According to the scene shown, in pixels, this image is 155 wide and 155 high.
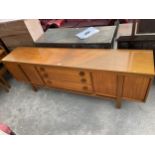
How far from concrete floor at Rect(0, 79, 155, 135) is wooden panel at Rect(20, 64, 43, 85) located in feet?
0.89

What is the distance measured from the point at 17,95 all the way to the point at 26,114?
0.43 meters

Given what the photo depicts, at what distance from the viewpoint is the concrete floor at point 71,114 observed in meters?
1.54

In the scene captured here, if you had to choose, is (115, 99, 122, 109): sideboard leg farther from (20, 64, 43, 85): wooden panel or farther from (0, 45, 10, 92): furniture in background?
(0, 45, 10, 92): furniture in background

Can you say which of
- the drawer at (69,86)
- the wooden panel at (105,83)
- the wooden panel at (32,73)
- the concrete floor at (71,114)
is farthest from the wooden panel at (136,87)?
the wooden panel at (32,73)

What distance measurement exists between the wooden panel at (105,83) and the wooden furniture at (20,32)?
1.08 metres

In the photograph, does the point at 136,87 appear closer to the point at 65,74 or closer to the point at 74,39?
the point at 65,74

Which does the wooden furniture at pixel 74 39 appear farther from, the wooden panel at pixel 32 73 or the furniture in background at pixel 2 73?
the furniture in background at pixel 2 73

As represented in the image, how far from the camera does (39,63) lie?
1.52 metres

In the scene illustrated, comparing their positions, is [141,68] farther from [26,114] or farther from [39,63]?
[26,114]

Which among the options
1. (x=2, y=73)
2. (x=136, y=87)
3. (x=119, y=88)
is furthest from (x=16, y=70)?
(x=136, y=87)
